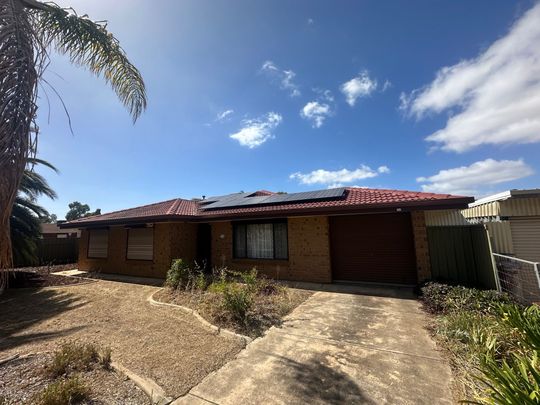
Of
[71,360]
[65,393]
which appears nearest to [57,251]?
[71,360]

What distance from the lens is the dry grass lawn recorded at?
4164mm

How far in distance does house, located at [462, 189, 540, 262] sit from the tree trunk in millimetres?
11382

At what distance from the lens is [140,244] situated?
519 inches

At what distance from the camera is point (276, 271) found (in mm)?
11188

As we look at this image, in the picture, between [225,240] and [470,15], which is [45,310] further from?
[470,15]

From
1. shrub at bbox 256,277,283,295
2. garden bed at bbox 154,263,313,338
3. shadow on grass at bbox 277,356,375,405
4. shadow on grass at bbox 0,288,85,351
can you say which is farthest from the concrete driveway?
shadow on grass at bbox 0,288,85,351

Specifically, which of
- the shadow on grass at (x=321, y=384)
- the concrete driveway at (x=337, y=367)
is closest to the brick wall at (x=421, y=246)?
the concrete driveway at (x=337, y=367)

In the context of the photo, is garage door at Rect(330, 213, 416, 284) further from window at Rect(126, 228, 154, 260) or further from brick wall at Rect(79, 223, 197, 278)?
window at Rect(126, 228, 154, 260)

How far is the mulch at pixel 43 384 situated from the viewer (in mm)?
3266

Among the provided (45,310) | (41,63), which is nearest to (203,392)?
(41,63)

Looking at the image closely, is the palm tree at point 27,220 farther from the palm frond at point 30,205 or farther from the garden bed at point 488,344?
the garden bed at point 488,344

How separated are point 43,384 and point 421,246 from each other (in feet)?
33.6

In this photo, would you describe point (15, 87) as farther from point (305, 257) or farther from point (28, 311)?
Result: point (305, 257)

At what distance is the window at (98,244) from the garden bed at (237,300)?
24.7 feet
